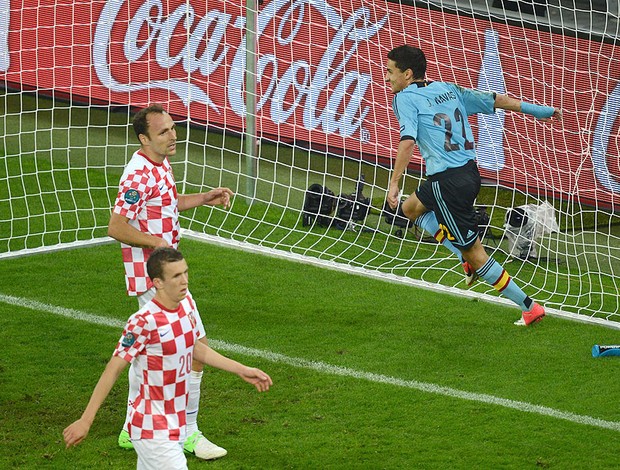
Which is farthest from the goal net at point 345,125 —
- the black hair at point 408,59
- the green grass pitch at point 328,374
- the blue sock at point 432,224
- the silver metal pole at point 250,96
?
the black hair at point 408,59

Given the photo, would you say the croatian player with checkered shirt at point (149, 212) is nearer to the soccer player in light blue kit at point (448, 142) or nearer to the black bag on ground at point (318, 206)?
the soccer player in light blue kit at point (448, 142)

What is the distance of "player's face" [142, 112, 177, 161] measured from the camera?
249 inches

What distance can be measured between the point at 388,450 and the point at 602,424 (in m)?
1.42

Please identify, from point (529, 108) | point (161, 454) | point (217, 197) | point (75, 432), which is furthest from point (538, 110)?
point (75, 432)

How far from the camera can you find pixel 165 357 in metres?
5.11

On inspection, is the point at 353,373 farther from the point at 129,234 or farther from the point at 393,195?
the point at 129,234

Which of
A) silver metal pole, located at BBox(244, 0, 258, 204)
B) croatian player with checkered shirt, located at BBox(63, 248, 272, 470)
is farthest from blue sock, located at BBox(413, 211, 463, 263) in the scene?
croatian player with checkered shirt, located at BBox(63, 248, 272, 470)

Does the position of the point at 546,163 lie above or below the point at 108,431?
above

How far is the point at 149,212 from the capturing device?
644cm

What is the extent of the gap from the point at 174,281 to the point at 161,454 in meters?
0.76

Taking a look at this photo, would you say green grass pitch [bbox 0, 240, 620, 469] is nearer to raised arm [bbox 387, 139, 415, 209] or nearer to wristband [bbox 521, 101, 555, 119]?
raised arm [bbox 387, 139, 415, 209]

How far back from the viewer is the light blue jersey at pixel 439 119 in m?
8.19

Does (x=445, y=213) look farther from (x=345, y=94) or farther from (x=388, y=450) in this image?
(x=345, y=94)

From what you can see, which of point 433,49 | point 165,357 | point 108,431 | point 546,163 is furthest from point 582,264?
point 165,357
